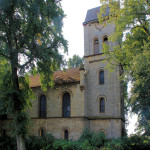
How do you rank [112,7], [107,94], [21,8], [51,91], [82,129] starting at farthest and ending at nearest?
[51,91] < [107,94] < [82,129] < [112,7] < [21,8]

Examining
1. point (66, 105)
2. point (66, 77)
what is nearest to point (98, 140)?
point (66, 105)

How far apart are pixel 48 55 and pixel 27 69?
2.19 m

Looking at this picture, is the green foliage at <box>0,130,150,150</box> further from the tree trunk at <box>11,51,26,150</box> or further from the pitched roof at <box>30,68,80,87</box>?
the pitched roof at <box>30,68,80,87</box>

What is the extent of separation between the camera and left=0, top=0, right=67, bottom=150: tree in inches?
688

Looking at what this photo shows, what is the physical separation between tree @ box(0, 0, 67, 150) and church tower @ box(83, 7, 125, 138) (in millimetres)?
6461

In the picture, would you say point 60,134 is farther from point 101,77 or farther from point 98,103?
point 101,77

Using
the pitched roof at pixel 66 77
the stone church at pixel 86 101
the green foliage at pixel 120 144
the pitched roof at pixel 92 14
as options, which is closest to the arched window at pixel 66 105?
the stone church at pixel 86 101

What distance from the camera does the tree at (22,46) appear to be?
17484 mm

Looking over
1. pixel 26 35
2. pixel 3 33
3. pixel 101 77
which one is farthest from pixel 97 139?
pixel 3 33

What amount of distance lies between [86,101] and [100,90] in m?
2.09

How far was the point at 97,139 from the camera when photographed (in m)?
19.5

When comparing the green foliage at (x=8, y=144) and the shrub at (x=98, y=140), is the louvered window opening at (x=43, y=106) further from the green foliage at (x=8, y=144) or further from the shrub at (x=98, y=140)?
the shrub at (x=98, y=140)

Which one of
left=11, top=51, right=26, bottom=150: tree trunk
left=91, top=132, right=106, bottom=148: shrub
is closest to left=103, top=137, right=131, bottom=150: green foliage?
left=91, top=132, right=106, bottom=148: shrub

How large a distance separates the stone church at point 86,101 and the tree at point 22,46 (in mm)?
5729
